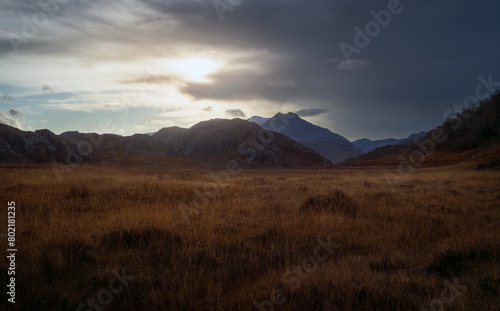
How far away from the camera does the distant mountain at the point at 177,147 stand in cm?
7256

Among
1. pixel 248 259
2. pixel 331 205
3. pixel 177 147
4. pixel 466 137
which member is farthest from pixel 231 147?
pixel 248 259

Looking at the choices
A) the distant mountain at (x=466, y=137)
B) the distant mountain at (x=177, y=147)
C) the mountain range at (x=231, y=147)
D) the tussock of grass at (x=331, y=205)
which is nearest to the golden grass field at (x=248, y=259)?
the tussock of grass at (x=331, y=205)

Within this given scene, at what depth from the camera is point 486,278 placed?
14.3 feet

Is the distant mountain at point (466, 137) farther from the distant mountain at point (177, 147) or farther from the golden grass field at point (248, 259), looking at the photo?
the distant mountain at point (177, 147)

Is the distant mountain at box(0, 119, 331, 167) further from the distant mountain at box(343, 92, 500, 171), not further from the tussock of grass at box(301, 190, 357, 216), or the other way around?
the tussock of grass at box(301, 190, 357, 216)

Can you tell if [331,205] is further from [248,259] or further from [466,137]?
[466,137]

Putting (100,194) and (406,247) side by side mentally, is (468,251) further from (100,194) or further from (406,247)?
(100,194)

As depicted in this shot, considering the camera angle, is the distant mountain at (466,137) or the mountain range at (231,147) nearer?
the distant mountain at (466,137)

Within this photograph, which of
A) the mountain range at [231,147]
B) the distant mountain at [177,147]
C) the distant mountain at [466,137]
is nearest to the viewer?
the distant mountain at [466,137]

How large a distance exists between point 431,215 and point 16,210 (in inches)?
500

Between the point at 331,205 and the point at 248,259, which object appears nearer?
the point at 248,259

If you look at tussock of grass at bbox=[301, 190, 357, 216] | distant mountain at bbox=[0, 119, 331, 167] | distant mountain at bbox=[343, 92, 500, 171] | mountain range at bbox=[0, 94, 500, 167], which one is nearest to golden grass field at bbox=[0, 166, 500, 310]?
tussock of grass at bbox=[301, 190, 357, 216]

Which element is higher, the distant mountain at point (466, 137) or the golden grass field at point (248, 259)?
the distant mountain at point (466, 137)

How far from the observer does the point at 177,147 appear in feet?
547
